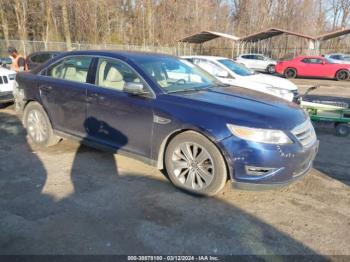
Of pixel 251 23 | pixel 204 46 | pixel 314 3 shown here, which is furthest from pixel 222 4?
pixel 314 3

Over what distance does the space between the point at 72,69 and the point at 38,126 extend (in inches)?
48.5

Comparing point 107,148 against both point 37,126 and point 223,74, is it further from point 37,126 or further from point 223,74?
point 223,74

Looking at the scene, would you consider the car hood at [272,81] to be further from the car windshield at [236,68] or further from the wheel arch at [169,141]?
the wheel arch at [169,141]

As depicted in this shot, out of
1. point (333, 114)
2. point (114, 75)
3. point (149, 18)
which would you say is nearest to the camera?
point (114, 75)

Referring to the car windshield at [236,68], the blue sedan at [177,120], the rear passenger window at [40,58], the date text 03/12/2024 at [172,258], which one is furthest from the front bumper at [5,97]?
the date text 03/12/2024 at [172,258]

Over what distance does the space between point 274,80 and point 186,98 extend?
230 inches

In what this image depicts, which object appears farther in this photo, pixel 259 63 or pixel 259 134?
pixel 259 63

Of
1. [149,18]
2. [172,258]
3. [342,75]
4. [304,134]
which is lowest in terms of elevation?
[172,258]

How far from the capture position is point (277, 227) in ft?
10.7

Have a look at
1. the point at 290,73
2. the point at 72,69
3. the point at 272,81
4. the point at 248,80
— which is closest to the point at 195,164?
the point at 72,69

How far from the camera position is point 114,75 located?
4504mm

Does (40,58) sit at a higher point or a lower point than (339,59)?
lower

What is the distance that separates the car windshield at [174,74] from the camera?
14.0ft

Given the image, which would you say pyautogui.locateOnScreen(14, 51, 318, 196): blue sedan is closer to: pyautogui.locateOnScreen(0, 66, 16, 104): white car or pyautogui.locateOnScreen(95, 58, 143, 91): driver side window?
pyautogui.locateOnScreen(95, 58, 143, 91): driver side window
